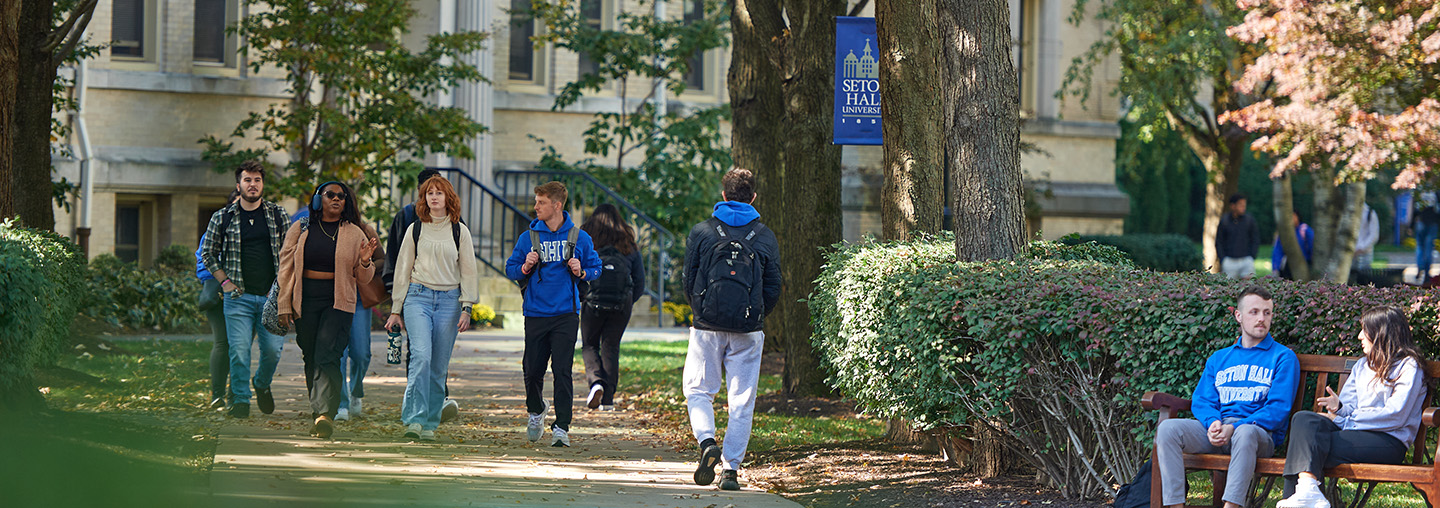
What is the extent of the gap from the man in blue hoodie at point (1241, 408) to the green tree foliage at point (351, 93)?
1203 cm

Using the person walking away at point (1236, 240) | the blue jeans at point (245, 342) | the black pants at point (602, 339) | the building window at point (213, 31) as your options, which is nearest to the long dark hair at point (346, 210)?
the blue jeans at point (245, 342)

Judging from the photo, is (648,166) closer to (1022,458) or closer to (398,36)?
(398,36)

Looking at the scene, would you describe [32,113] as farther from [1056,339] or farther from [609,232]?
[1056,339]

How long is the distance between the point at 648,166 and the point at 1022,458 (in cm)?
1201

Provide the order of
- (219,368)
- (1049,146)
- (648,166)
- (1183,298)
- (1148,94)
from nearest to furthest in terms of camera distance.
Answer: (1183,298), (219,368), (648,166), (1148,94), (1049,146)

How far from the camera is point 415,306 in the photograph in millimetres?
8148

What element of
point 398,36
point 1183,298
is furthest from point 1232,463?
point 398,36

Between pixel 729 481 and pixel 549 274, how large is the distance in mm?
1941

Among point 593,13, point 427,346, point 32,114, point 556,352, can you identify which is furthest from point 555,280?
point 593,13

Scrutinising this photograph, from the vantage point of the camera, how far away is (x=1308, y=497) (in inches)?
207

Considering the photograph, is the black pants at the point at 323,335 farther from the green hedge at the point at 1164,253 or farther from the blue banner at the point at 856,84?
the green hedge at the point at 1164,253

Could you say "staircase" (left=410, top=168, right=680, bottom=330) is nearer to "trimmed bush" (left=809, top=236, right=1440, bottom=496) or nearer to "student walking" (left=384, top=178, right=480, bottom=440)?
"student walking" (left=384, top=178, right=480, bottom=440)

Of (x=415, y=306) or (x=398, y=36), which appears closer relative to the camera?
(x=415, y=306)

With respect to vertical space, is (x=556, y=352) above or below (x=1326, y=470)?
above
